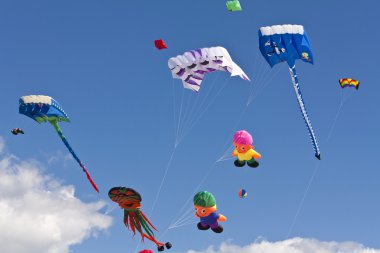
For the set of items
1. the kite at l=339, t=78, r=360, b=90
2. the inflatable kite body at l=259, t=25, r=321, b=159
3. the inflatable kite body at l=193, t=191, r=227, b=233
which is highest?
the inflatable kite body at l=259, t=25, r=321, b=159

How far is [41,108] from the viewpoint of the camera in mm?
39250

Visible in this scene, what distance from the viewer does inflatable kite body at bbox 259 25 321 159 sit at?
33.1 m

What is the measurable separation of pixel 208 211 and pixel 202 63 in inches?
324

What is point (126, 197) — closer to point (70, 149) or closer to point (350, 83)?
point (70, 149)

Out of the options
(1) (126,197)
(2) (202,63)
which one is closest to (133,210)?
(1) (126,197)

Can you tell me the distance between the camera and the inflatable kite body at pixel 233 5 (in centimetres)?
3419

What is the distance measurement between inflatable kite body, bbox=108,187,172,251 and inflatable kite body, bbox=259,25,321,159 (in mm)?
9923

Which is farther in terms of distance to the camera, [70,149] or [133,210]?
[70,149]

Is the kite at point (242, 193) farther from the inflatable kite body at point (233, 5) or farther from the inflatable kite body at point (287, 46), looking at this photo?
the inflatable kite body at point (233, 5)

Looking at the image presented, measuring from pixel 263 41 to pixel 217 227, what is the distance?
10.5 meters

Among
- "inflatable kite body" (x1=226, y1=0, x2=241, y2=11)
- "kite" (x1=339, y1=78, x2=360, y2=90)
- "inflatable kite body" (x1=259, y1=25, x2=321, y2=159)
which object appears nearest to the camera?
"inflatable kite body" (x1=259, y1=25, x2=321, y2=159)

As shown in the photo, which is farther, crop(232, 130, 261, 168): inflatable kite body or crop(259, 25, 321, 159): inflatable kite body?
crop(232, 130, 261, 168): inflatable kite body

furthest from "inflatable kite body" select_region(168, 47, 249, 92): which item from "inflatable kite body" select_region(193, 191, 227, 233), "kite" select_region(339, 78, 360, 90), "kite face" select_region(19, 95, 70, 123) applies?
"kite face" select_region(19, 95, 70, 123)

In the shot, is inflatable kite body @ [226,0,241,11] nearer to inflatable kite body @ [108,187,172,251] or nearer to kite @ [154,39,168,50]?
kite @ [154,39,168,50]
